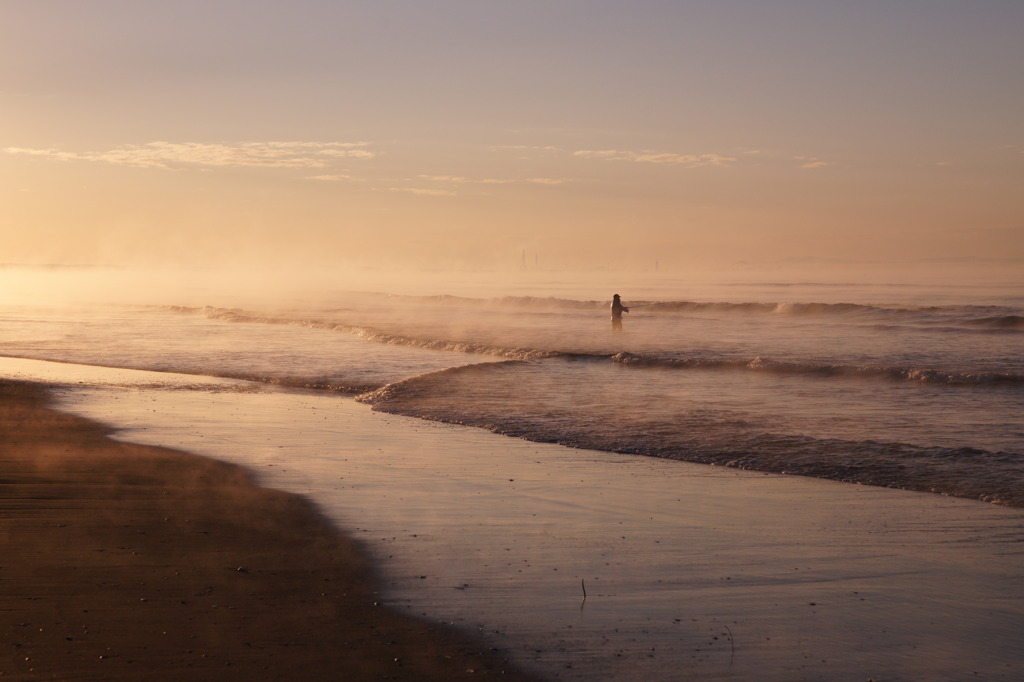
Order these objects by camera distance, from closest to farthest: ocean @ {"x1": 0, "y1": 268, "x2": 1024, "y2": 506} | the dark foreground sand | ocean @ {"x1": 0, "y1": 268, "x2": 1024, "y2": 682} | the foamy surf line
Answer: the dark foreground sand < the foamy surf line < ocean @ {"x1": 0, "y1": 268, "x2": 1024, "y2": 682} < ocean @ {"x1": 0, "y1": 268, "x2": 1024, "y2": 506}

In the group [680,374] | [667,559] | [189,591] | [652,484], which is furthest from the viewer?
[680,374]

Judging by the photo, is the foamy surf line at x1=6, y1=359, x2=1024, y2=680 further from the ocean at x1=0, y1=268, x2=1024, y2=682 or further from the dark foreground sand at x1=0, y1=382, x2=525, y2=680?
the dark foreground sand at x1=0, y1=382, x2=525, y2=680

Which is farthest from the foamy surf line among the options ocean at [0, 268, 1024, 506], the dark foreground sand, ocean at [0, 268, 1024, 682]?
ocean at [0, 268, 1024, 506]

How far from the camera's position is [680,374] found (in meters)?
21.7

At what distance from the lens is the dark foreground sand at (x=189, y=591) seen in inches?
188

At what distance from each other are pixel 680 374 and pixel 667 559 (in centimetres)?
1530

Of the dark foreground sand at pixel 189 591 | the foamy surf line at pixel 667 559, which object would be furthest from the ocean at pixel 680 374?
the dark foreground sand at pixel 189 591

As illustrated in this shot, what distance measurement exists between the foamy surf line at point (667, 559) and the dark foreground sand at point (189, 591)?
393 millimetres

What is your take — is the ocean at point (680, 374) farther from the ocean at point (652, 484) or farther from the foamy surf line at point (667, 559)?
the foamy surf line at point (667, 559)

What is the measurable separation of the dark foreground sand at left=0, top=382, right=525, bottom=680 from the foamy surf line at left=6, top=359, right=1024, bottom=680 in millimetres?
393

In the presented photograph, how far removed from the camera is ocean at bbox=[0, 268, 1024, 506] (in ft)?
38.0

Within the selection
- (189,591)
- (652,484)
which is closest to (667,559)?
(652,484)

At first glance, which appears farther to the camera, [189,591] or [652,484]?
[652,484]

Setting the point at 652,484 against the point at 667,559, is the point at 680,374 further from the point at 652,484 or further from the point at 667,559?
the point at 667,559
